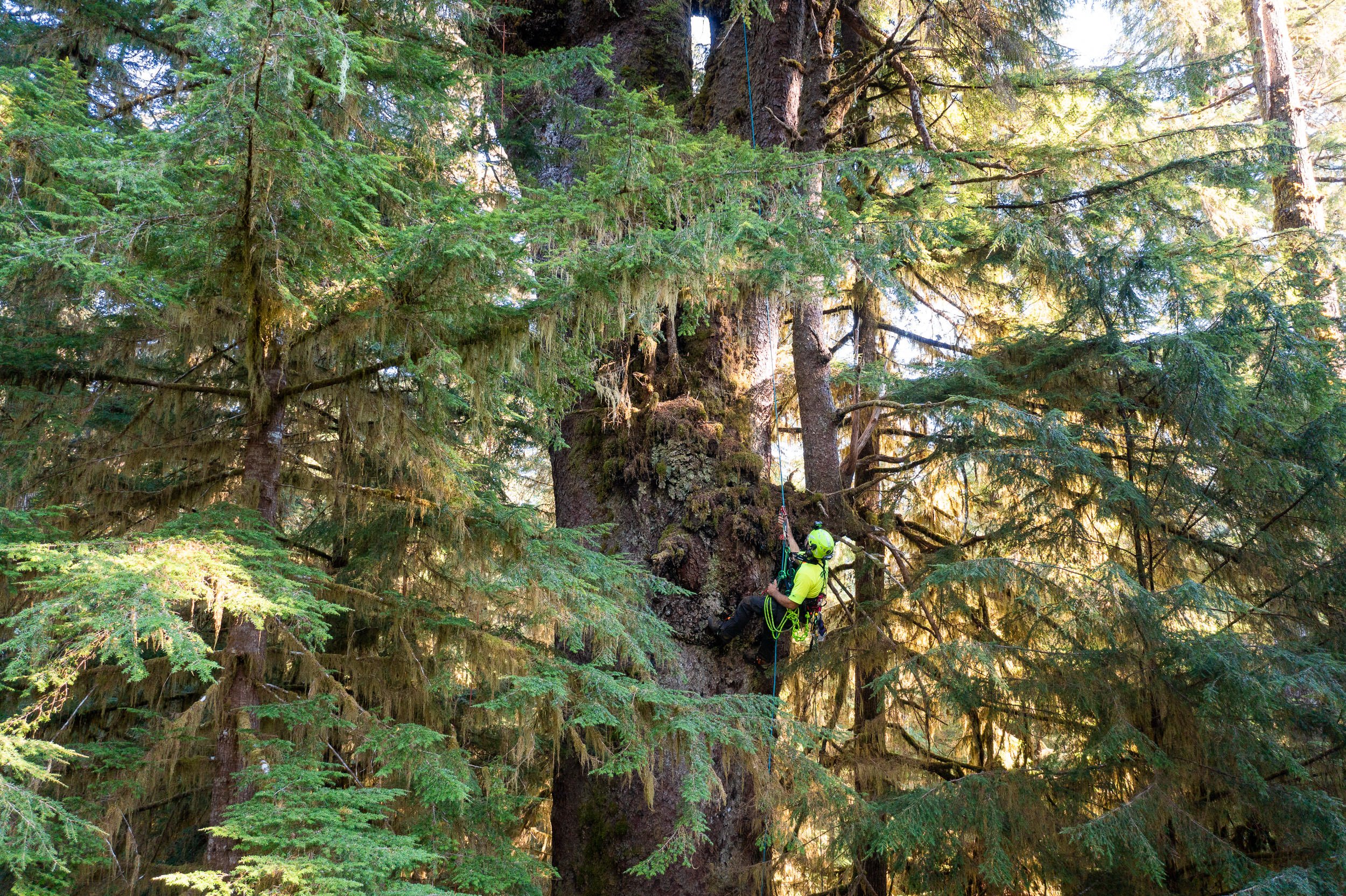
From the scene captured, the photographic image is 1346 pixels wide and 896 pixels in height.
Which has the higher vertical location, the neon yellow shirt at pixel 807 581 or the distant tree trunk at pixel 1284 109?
the distant tree trunk at pixel 1284 109

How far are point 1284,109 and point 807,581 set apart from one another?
7.28 m

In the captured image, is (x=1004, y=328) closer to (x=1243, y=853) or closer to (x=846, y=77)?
(x=846, y=77)

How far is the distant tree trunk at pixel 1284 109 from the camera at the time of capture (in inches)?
315

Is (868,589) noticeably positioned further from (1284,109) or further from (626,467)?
(1284,109)

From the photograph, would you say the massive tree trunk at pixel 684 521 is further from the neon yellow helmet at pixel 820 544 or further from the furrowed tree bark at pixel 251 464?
the furrowed tree bark at pixel 251 464

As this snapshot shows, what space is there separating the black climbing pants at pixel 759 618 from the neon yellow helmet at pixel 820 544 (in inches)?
16.5

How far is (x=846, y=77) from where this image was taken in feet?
23.7

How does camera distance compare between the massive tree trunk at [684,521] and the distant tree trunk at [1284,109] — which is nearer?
the massive tree trunk at [684,521]

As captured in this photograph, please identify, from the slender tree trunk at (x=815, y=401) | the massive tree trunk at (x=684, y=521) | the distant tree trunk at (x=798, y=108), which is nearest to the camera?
the massive tree trunk at (x=684, y=521)

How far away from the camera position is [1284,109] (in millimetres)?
8320

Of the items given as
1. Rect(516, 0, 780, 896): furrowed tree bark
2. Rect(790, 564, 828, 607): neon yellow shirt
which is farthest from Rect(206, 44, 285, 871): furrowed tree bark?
Rect(790, 564, 828, 607): neon yellow shirt

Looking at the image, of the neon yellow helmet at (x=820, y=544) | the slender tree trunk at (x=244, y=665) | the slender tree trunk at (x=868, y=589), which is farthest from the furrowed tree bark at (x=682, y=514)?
the slender tree trunk at (x=244, y=665)

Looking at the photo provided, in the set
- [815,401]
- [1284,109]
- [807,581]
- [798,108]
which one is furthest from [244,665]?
[1284,109]

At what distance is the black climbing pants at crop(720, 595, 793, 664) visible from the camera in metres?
5.53
